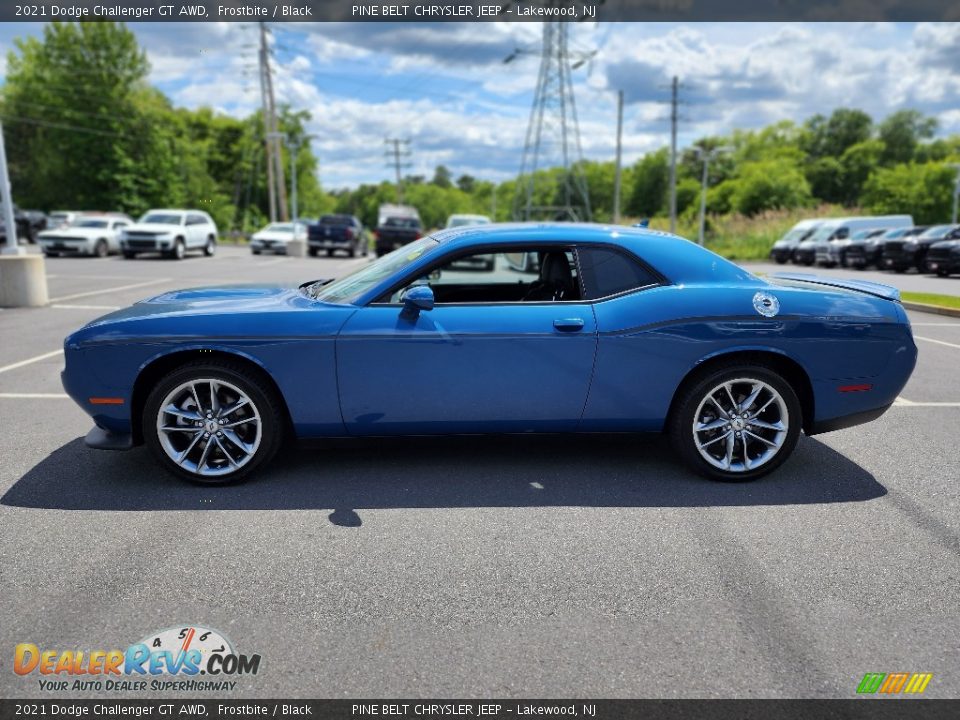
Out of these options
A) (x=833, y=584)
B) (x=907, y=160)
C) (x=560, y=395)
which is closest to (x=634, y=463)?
(x=560, y=395)

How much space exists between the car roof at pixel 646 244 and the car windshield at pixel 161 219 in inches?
969

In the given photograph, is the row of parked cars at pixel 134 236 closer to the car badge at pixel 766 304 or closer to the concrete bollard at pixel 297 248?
the concrete bollard at pixel 297 248

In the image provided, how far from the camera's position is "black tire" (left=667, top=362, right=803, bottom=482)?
4258 millimetres

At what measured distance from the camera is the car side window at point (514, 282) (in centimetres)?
441

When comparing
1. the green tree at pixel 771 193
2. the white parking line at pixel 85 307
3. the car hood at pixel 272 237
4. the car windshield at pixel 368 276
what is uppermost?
the green tree at pixel 771 193

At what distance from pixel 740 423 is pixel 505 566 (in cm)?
184

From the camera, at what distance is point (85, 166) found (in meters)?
53.1

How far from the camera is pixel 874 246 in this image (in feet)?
87.7

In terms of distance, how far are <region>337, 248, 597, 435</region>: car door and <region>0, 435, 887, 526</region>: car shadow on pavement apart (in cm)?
25

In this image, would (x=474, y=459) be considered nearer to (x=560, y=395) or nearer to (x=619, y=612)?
(x=560, y=395)

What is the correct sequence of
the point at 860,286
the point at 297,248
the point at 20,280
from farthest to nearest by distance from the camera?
1. the point at 297,248
2. the point at 20,280
3. the point at 860,286

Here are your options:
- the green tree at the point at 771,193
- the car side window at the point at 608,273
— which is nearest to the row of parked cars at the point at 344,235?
the car side window at the point at 608,273

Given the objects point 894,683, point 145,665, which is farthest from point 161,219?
point 894,683
